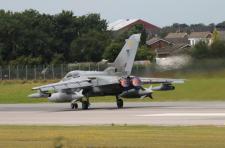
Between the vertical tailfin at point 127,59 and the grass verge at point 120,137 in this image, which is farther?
the vertical tailfin at point 127,59

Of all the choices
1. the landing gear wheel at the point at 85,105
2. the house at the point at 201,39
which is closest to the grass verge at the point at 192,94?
the house at the point at 201,39

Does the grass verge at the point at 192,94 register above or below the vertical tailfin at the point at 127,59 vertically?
below

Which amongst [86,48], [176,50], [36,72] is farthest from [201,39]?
[86,48]

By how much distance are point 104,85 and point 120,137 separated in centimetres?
2581

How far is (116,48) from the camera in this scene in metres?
120

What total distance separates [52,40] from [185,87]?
74.3 meters

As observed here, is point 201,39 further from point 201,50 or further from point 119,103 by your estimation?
point 119,103

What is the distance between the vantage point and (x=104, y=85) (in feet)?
168

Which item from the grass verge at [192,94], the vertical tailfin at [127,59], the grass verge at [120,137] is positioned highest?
the vertical tailfin at [127,59]

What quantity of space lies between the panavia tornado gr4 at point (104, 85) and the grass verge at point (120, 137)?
19669 millimetres

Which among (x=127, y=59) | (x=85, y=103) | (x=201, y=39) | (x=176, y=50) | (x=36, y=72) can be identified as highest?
(x=201, y=39)

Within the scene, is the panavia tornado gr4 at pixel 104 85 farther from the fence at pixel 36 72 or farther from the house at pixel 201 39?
the fence at pixel 36 72

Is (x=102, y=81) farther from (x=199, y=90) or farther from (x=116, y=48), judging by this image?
(x=116, y=48)

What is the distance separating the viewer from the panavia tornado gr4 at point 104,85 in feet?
166
